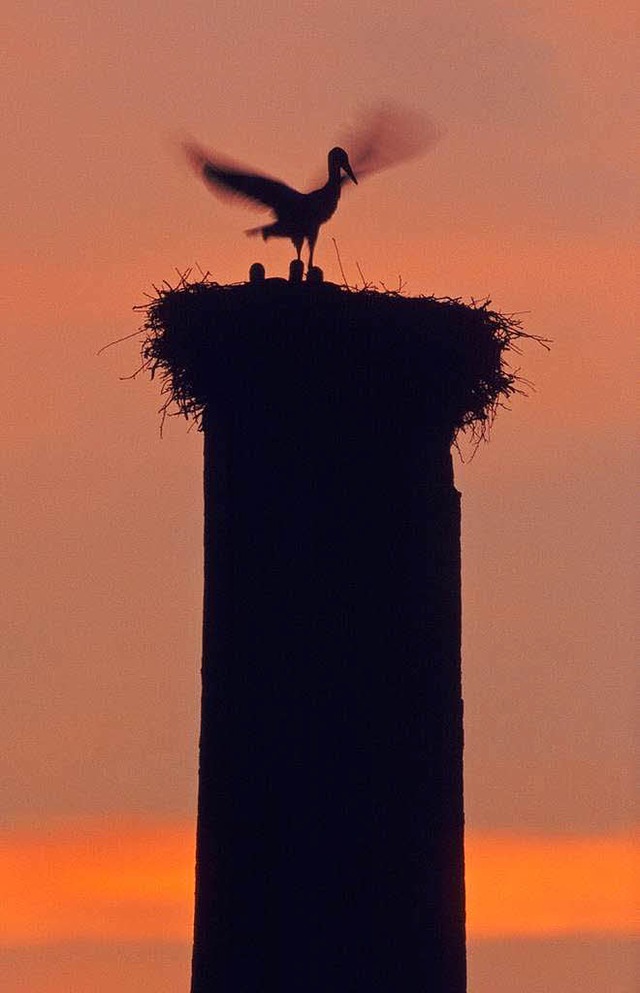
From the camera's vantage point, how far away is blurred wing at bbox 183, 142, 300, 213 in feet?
50.4

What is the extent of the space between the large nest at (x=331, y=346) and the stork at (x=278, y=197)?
2.64 meters

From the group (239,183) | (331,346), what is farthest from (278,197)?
(331,346)

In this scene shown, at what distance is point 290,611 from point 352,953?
167 centimetres

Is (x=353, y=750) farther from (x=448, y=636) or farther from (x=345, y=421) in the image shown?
(x=345, y=421)

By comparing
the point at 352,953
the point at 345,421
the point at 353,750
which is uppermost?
the point at 345,421

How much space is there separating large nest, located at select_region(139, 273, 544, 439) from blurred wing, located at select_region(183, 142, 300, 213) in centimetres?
263

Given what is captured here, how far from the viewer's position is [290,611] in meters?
11.1

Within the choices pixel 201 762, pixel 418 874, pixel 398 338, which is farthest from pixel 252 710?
pixel 398 338

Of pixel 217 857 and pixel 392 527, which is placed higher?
pixel 392 527

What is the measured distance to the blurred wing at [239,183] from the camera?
50.4 ft

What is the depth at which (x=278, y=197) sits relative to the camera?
608 inches

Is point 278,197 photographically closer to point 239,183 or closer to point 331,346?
point 239,183

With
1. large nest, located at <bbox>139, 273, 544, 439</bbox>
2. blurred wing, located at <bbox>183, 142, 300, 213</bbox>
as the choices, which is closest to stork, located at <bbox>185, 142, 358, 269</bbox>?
blurred wing, located at <bbox>183, 142, 300, 213</bbox>

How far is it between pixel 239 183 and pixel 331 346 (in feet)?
13.6
